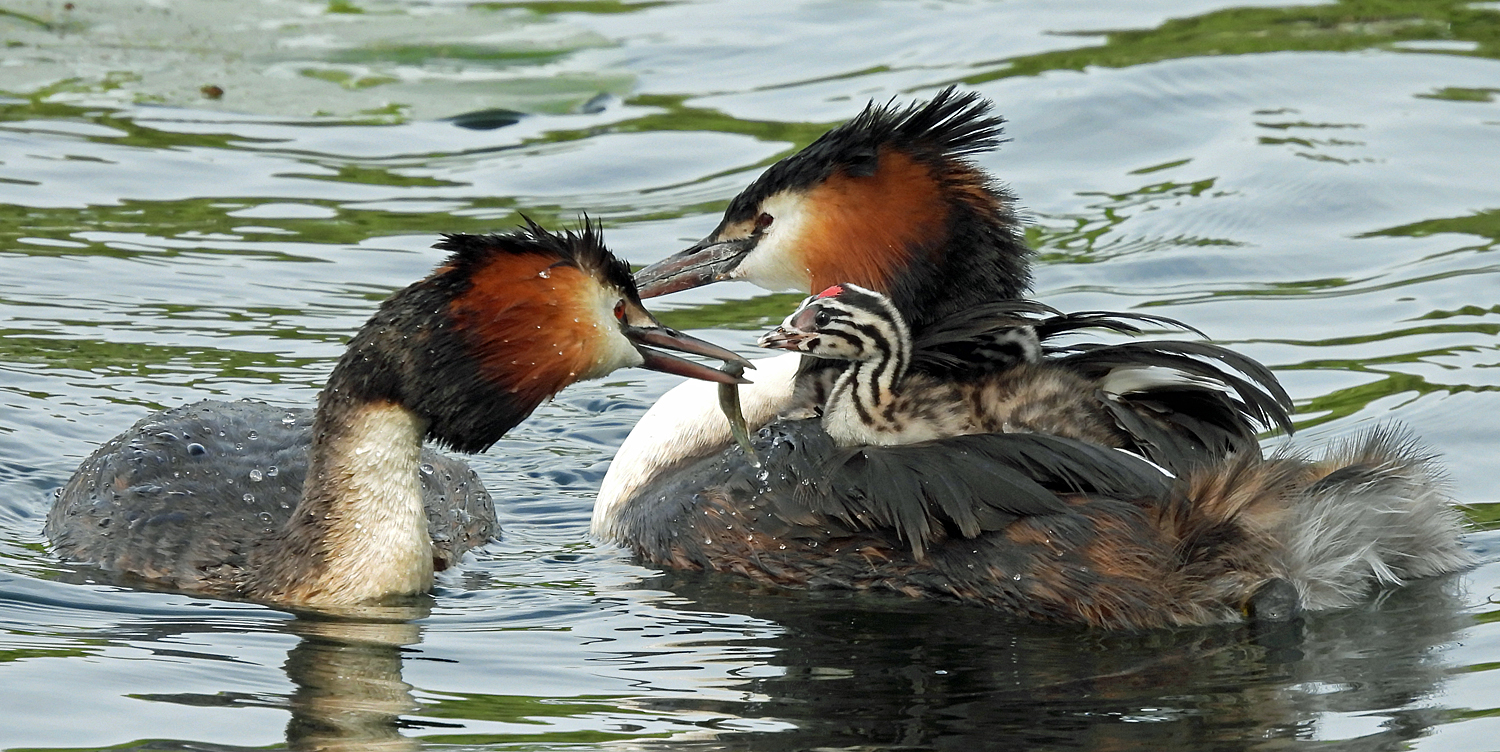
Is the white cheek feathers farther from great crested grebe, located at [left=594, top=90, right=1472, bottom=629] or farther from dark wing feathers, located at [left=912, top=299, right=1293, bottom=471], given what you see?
dark wing feathers, located at [left=912, top=299, right=1293, bottom=471]

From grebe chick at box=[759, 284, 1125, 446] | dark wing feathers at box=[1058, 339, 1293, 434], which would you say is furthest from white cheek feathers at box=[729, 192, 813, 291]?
dark wing feathers at box=[1058, 339, 1293, 434]

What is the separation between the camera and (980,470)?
607cm

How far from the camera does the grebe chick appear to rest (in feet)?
20.6

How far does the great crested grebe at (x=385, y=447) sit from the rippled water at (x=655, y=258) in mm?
165

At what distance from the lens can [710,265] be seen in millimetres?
7121

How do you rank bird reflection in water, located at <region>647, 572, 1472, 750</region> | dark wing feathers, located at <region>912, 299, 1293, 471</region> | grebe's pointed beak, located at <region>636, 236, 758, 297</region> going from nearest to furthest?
bird reflection in water, located at <region>647, 572, 1472, 750</region>, dark wing feathers, located at <region>912, 299, 1293, 471</region>, grebe's pointed beak, located at <region>636, 236, 758, 297</region>

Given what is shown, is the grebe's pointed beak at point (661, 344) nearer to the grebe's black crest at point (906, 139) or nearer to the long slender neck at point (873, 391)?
the long slender neck at point (873, 391)

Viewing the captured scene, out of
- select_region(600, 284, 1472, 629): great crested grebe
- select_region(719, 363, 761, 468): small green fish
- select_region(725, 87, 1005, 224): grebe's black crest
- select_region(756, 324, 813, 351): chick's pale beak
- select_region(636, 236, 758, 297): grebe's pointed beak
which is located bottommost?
select_region(600, 284, 1472, 629): great crested grebe

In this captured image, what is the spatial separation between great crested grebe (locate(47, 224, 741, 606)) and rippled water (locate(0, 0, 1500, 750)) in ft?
0.54

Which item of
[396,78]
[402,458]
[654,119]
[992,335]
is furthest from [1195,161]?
[402,458]

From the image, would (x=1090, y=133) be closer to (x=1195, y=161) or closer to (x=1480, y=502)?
(x=1195, y=161)

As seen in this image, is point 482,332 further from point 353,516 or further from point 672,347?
point 353,516

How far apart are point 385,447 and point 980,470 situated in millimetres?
1609

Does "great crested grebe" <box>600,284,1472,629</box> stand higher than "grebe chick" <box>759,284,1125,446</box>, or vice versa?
"grebe chick" <box>759,284,1125,446</box>
